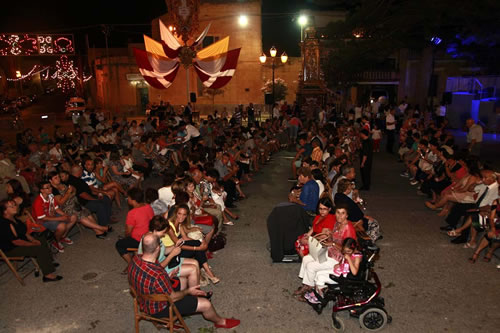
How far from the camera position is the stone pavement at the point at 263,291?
4.88m

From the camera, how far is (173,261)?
5.04 meters

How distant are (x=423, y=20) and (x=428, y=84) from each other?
51.6 feet

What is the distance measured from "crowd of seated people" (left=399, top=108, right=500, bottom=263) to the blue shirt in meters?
2.50

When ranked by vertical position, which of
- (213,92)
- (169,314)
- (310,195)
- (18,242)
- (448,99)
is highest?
(213,92)

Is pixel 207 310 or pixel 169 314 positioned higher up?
→ pixel 169 314

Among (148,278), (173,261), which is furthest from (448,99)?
(148,278)

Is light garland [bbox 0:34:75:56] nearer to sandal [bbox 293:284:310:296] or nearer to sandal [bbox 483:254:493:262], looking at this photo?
sandal [bbox 293:284:310:296]

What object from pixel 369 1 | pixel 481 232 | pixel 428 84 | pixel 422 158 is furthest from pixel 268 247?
pixel 428 84

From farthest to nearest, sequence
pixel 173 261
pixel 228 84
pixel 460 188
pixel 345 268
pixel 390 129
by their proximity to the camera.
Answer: pixel 228 84
pixel 390 129
pixel 460 188
pixel 173 261
pixel 345 268

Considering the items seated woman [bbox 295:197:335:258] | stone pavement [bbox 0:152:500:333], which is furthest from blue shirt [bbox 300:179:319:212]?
seated woman [bbox 295:197:335:258]

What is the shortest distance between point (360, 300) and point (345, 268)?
395mm

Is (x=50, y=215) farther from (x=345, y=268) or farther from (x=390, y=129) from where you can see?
(x=390, y=129)

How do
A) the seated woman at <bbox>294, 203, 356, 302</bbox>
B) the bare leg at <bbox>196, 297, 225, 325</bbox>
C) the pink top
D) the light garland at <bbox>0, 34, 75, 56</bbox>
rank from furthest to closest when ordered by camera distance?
1. the light garland at <bbox>0, 34, 75, 56</bbox>
2. the seated woman at <bbox>294, 203, 356, 302</bbox>
3. the pink top
4. the bare leg at <bbox>196, 297, 225, 325</bbox>

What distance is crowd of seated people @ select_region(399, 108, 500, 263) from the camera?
21.1 feet
